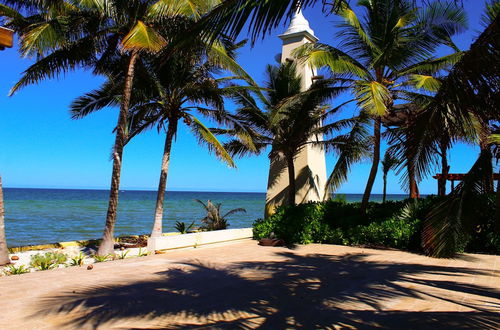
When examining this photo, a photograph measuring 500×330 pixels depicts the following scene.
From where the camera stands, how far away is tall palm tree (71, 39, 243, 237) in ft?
37.3

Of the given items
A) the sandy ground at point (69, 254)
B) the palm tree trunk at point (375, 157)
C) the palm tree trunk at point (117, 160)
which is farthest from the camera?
the palm tree trunk at point (375, 157)

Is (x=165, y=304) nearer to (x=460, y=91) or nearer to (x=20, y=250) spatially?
(x=460, y=91)

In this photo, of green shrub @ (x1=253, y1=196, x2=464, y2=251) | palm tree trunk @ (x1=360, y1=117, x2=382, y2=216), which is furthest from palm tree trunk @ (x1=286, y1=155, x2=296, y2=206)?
palm tree trunk @ (x1=360, y1=117, x2=382, y2=216)

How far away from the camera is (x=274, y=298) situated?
5.25 meters

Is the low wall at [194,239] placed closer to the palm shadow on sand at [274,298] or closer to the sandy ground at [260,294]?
the sandy ground at [260,294]

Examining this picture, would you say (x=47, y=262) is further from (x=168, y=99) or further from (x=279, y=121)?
(x=279, y=121)

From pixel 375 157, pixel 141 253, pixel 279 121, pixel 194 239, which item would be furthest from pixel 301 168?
pixel 141 253

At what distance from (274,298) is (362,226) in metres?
6.45

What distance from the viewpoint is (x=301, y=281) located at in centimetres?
645

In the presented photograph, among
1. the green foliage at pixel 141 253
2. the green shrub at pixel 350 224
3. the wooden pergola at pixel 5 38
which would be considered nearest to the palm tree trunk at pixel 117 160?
the green foliage at pixel 141 253

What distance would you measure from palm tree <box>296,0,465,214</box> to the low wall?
5226 mm

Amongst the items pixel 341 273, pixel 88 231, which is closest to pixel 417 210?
pixel 341 273

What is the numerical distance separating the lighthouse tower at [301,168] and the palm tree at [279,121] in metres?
0.41

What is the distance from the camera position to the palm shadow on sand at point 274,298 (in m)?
4.20
